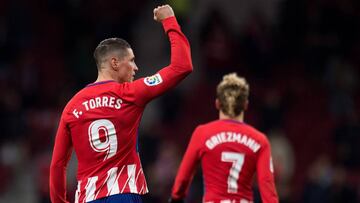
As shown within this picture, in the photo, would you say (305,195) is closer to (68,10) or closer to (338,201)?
(338,201)

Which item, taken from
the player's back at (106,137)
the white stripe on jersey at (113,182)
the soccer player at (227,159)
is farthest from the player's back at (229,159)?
the white stripe on jersey at (113,182)

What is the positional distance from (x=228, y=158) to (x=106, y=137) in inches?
54.2

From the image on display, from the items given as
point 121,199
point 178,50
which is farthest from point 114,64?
point 121,199

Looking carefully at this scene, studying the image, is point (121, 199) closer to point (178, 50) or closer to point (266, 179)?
point (178, 50)

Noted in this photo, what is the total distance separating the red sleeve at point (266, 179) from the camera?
6.42m

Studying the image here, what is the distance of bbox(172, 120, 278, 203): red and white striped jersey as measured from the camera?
6.57m

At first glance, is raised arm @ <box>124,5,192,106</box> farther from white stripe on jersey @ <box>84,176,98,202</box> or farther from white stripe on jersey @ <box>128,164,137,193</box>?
white stripe on jersey @ <box>84,176,98,202</box>

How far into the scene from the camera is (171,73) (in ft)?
17.3

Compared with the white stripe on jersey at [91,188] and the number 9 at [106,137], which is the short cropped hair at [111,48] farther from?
the white stripe on jersey at [91,188]

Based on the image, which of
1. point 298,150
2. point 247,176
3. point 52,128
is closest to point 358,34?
point 298,150

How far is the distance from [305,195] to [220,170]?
229 inches

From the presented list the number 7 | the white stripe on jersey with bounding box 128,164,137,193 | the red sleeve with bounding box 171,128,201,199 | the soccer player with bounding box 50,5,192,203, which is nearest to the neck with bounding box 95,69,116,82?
the soccer player with bounding box 50,5,192,203

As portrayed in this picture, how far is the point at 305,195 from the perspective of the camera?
12.2 metres

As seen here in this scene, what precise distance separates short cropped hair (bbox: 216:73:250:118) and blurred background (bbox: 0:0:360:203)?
5.10 m
